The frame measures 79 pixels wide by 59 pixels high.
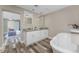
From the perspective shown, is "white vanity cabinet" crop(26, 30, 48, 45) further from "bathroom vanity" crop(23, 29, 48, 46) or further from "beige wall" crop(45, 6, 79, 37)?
"beige wall" crop(45, 6, 79, 37)

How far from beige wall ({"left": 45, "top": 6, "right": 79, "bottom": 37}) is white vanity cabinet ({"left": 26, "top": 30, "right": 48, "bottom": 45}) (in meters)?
0.13

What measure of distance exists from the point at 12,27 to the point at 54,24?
0.77m

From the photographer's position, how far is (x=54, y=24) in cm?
164

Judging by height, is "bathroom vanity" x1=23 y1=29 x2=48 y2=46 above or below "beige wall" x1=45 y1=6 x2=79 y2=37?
below

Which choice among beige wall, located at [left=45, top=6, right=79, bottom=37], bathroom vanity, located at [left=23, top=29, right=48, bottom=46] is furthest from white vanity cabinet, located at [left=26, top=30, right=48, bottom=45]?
beige wall, located at [left=45, top=6, right=79, bottom=37]

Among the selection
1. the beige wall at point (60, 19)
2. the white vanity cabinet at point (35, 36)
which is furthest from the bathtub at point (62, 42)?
the white vanity cabinet at point (35, 36)

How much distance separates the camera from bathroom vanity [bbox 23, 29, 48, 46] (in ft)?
5.24

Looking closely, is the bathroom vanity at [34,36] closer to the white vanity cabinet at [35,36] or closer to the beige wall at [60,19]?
the white vanity cabinet at [35,36]

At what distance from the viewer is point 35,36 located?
1.61 metres

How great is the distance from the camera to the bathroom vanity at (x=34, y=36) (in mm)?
1598
